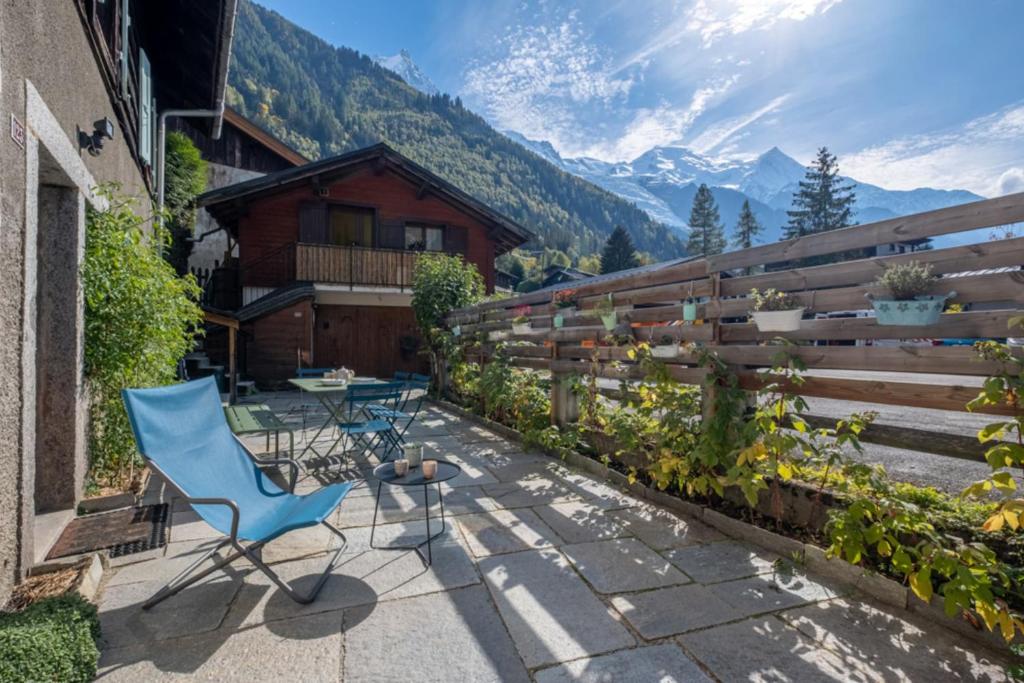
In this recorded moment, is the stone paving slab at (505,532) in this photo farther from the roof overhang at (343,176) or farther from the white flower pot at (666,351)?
the roof overhang at (343,176)

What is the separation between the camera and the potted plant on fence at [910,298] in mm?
2012

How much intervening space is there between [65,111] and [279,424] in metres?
2.47

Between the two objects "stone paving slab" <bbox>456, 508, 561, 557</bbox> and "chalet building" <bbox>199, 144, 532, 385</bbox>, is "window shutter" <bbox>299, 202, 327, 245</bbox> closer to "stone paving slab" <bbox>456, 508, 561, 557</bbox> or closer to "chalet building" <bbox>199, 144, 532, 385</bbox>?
"chalet building" <bbox>199, 144, 532, 385</bbox>

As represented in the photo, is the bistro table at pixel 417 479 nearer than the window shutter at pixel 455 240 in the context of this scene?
Yes

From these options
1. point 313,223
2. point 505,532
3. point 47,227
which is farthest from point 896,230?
point 313,223

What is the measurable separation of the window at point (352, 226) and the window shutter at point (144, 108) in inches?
253

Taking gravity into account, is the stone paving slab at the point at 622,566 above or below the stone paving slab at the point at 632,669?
above

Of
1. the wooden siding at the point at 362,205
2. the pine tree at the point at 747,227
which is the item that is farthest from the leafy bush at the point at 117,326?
the pine tree at the point at 747,227

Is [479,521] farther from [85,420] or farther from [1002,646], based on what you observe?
[85,420]

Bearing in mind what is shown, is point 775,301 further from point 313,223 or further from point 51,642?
point 313,223

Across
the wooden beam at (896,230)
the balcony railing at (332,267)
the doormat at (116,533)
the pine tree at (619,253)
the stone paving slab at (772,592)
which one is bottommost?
the stone paving slab at (772,592)

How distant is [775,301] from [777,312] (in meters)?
0.11

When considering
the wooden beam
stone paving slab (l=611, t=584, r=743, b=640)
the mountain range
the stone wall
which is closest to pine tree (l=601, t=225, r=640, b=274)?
the mountain range

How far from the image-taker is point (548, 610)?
6.82ft
